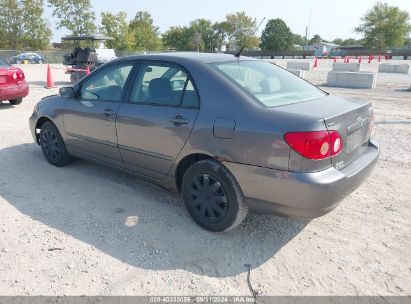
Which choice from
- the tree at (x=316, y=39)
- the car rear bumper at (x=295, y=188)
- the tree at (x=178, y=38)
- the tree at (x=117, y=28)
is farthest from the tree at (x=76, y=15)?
the tree at (x=316, y=39)

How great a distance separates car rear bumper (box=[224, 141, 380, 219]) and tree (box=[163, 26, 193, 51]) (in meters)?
82.2

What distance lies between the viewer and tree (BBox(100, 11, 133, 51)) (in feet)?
160

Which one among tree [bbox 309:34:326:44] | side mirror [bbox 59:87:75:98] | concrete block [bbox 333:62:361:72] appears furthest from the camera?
tree [bbox 309:34:326:44]

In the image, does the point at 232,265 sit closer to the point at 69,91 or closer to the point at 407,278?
the point at 407,278

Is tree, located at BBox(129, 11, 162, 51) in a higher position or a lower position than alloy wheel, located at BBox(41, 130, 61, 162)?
higher

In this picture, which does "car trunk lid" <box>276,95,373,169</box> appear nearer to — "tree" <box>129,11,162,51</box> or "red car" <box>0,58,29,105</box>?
"red car" <box>0,58,29,105</box>

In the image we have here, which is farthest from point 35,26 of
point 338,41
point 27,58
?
point 338,41

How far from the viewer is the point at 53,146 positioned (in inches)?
199

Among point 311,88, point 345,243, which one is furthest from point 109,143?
point 345,243

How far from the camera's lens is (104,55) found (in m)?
18.0

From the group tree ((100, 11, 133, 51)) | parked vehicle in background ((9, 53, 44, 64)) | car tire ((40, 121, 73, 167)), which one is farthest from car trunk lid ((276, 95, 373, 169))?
tree ((100, 11, 133, 51))

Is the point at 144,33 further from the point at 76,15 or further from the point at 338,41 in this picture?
the point at 338,41

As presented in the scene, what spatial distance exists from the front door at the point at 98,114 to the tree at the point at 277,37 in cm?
7870

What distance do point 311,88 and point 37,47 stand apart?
178ft
